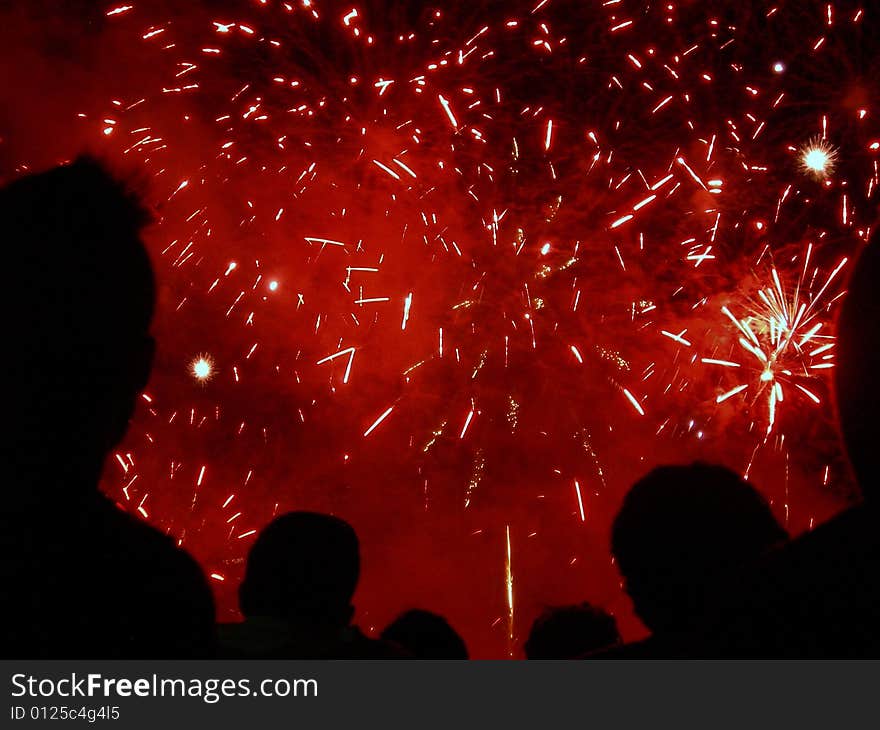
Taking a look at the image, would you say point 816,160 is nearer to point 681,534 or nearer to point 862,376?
A: point 681,534

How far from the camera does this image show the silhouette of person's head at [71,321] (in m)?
0.81

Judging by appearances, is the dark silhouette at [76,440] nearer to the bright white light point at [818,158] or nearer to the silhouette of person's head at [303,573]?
the silhouette of person's head at [303,573]

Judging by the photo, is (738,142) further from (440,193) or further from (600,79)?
(440,193)

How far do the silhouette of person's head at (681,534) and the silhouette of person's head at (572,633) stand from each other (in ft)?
2.00

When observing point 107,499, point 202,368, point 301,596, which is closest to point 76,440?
point 107,499

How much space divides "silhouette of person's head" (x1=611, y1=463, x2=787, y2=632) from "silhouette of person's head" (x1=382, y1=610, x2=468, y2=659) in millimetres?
773

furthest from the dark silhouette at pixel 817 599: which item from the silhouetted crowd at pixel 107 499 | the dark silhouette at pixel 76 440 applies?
the dark silhouette at pixel 76 440

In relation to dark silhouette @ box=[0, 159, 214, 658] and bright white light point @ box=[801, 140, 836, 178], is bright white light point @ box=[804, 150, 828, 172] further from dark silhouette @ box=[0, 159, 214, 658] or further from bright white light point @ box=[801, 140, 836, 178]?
dark silhouette @ box=[0, 159, 214, 658]

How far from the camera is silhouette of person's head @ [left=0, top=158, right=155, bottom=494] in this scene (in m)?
0.81

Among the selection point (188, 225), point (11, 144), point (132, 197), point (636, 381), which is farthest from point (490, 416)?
point (132, 197)

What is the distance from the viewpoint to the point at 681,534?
1.69 metres

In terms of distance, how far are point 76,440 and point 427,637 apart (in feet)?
5.66

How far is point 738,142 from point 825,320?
204cm

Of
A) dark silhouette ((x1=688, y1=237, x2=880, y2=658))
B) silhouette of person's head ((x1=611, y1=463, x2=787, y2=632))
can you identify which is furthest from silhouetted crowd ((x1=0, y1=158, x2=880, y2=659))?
silhouette of person's head ((x1=611, y1=463, x2=787, y2=632))
